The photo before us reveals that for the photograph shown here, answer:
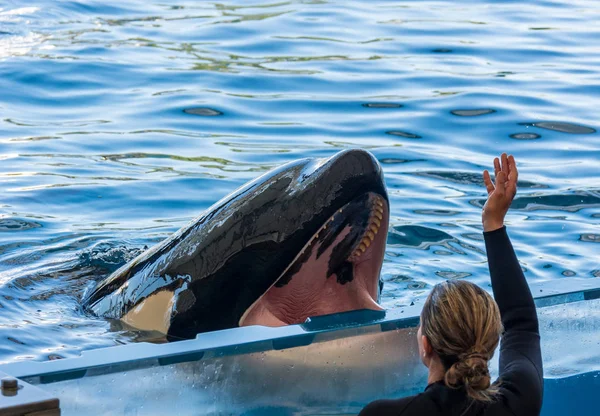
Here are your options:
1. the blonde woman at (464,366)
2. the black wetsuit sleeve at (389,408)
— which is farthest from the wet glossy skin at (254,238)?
the black wetsuit sleeve at (389,408)

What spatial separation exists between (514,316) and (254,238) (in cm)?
134

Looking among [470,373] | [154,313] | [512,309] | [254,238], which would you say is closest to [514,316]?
[512,309]

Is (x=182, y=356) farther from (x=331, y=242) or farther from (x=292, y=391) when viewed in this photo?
(x=331, y=242)

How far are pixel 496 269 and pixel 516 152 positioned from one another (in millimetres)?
6486

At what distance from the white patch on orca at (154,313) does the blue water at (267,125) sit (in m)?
0.07

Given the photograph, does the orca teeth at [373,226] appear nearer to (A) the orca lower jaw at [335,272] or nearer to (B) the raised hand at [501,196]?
(A) the orca lower jaw at [335,272]

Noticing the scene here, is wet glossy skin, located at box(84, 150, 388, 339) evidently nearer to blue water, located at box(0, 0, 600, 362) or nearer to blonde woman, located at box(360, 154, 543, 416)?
blue water, located at box(0, 0, 600, 362)

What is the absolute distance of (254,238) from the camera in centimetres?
444

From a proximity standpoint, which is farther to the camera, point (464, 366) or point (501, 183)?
point (501, 183)

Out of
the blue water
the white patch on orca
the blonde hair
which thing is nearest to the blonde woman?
the blonde hair

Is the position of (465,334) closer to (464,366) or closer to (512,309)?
(464,366)

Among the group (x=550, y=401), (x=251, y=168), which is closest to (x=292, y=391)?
(x=550, y=401)

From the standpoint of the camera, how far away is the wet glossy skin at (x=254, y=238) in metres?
4.39

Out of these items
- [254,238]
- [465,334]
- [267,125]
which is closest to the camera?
[465,334]
